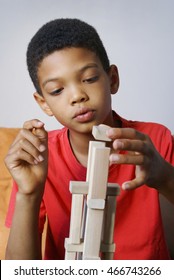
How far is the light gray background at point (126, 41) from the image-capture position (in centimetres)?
136

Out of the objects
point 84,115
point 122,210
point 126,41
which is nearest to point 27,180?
point 84,115

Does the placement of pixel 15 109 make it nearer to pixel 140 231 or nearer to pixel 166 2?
pixel 166 2

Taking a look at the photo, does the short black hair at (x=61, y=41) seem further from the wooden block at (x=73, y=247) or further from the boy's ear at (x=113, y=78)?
the wooden block at (x=73, y=247)

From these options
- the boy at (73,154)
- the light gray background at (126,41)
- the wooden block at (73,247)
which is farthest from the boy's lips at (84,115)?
the light gray background at (126,41)

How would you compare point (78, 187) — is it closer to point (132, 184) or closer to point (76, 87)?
point (132, 184)

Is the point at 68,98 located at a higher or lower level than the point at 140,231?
higher

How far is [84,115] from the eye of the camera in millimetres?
644

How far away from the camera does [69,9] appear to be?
138cm

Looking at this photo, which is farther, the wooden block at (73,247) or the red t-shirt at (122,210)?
the red t-shirt at (122,210)

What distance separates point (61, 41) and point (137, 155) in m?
0.28

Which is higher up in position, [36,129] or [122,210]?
[36,129]

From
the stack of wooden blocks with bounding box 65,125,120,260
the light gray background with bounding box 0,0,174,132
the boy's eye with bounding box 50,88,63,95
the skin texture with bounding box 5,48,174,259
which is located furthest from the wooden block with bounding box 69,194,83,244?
the light gray background with bounding box 0,0,174,132

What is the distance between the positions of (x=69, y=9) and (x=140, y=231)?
914 millimetres
